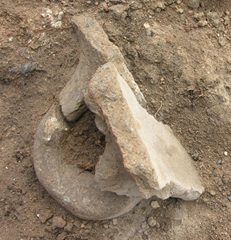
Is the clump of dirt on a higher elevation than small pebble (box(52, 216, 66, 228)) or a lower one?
higher

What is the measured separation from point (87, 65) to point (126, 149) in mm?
858

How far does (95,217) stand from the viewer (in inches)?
79.5

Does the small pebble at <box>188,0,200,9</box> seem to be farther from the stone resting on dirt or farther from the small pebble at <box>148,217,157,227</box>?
the small pebble at <box>148,217,157,227</box>

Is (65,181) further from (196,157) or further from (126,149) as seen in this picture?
(196,157)

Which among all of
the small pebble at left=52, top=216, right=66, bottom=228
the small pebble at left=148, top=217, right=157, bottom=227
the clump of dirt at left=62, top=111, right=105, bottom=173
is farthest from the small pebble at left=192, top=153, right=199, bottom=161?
the small pebble at left=52, top=216, right=66, bottom=228

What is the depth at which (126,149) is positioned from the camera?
1412 millimetres

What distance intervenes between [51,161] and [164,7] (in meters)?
1.50

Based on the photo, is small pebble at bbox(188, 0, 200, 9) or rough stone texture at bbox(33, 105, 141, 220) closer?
rough stone texture at bbox(33, 105, 141, 220)

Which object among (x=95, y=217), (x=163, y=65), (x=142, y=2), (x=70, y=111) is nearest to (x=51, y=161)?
(x=70, y=111)

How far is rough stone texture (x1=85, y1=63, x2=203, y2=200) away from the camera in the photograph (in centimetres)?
142

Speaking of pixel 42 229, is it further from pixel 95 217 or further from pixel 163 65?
pixel 163 65

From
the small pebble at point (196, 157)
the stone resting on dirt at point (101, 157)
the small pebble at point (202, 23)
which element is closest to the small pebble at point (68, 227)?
the stone resting on dirt at point (101, 157)

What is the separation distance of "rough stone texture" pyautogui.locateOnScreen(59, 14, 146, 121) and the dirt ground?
0.17 metres

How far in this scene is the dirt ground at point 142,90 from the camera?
7.13 ft
